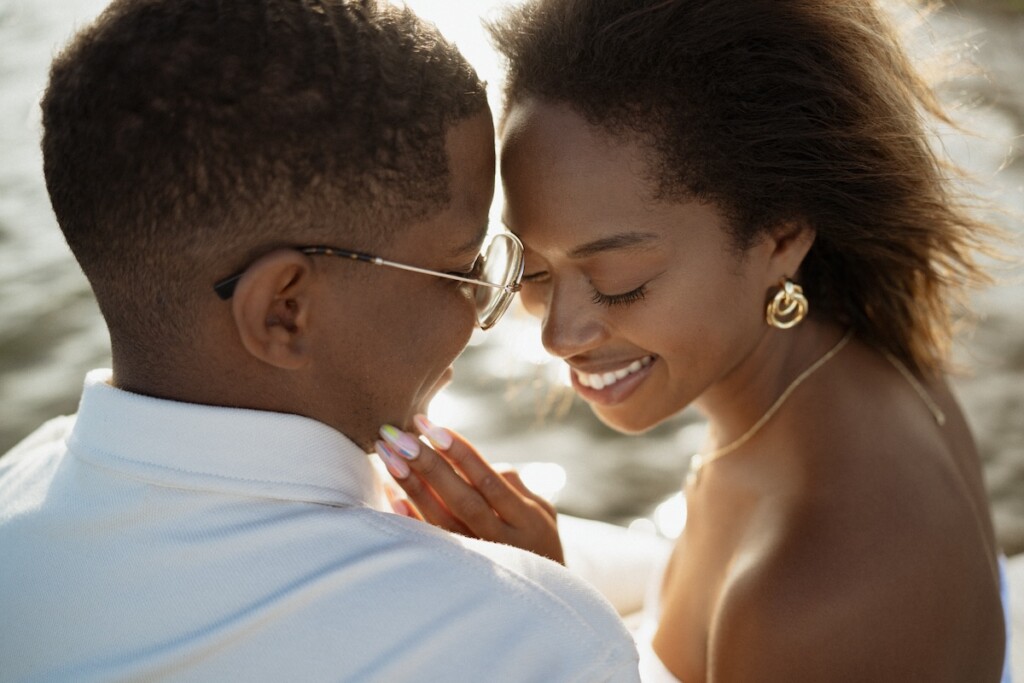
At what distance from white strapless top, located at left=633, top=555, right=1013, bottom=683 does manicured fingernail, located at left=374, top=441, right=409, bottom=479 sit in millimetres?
1009

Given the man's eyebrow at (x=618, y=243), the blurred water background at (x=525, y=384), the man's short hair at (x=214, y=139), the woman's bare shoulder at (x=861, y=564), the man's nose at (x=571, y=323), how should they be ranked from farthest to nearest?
the blurred water background at (x=525, y=384), the man's nose at (x=571, y=323), the man's eyebrow at (x=618, y=243), the woman's bare shoulder at (x=861, y=564), the man's short hair at (x=214, y=139)

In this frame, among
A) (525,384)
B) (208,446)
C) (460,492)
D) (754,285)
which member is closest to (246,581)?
(208,446)

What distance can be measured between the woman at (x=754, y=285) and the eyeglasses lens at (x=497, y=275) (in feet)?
0.40

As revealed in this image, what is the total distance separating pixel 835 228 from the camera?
3.02 meters

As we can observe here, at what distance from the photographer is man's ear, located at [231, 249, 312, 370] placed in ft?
6.56

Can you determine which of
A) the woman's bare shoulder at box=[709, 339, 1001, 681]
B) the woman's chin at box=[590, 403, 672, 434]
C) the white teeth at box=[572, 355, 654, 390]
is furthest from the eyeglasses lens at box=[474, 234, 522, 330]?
the woman's bare shoulder at box=[709, 339, 1001, 681]

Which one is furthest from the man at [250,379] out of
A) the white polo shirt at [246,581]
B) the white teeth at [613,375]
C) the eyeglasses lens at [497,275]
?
the white teeth at [613,375]

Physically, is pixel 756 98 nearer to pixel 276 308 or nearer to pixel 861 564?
pixel 861 564

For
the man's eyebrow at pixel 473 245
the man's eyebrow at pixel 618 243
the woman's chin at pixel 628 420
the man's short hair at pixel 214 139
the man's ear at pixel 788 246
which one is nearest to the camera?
the man's short hair at pixel 214 139

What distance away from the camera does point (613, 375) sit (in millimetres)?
2990

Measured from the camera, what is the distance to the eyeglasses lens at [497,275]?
255 centimetres

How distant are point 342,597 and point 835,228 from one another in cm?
176

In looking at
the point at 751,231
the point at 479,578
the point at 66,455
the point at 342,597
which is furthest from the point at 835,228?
the point at 66,455

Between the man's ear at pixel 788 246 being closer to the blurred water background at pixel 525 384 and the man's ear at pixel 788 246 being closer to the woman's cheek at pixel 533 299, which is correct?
the woman's cheek at pixel 533 299
